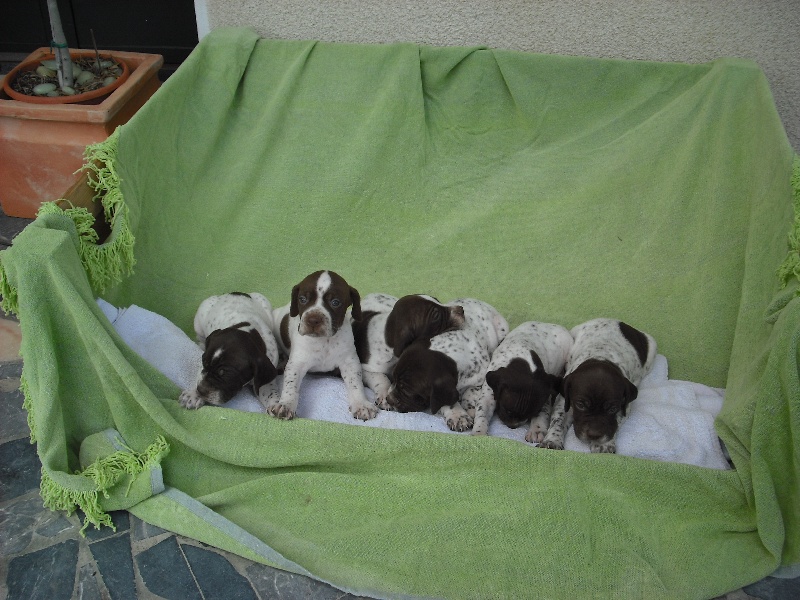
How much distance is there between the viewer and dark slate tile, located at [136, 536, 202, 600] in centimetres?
345

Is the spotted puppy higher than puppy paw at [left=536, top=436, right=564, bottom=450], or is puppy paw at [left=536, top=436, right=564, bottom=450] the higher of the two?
the spotted puppy

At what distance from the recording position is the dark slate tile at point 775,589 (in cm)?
349

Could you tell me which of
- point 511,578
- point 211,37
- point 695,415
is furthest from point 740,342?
point 211,37

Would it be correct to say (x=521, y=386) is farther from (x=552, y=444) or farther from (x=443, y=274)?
(x=443, y=274)

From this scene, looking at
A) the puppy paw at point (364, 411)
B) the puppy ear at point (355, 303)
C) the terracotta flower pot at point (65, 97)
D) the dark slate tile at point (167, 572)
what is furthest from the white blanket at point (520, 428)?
the terracotta flower pot at point (65, 97)

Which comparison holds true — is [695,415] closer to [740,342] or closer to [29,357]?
[740,342]

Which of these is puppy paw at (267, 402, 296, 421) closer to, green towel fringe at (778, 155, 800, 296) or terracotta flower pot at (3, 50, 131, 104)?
green towel fringe at (778, 155, 800, 296)

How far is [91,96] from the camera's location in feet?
19.5

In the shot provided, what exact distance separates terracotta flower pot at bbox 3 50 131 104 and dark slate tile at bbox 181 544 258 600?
376 centimetres

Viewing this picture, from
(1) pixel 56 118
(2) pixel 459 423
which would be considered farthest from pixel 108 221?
(2) pixel 459 423

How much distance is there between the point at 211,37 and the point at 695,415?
4.15 metres

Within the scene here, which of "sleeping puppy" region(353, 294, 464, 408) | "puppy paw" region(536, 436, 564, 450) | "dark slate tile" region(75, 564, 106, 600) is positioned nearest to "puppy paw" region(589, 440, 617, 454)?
"puppy paw" region(536, 436, 564, 450)

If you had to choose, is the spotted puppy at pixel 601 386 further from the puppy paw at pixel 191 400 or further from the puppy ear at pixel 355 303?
the puppy paw at pixel 191 400

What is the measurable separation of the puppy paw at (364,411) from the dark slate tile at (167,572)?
1145mm
